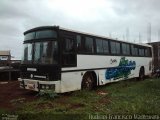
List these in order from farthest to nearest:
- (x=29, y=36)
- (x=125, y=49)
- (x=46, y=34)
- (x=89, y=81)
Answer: (x=125, y=49), (x=89, y=81), (x=29, y=36), (x=46, y=34)

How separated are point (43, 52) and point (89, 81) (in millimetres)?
3407

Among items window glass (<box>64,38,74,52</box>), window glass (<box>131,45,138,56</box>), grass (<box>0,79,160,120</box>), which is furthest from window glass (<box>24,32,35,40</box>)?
→ window glass (<box>131,45,138,56</box>)

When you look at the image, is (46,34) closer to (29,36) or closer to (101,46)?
(29,36)

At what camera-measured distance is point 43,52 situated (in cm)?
1177

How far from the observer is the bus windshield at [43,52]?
11586 mm

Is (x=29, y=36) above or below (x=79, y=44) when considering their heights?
above

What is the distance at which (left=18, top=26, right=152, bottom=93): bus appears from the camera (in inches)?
456

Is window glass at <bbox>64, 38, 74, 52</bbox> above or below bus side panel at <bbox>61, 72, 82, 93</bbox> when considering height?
above

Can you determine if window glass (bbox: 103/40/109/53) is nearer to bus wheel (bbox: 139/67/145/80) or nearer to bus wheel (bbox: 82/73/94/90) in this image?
bus wheel (bbox: 82/73/94/90)

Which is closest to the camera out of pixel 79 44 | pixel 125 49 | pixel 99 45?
pixel 79 44

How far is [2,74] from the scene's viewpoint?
2127 centimetres

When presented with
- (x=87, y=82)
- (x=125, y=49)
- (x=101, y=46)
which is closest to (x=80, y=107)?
(x=87, y=82)

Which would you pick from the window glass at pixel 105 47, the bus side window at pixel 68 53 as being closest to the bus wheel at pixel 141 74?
→ the window glass at pixel 105 47

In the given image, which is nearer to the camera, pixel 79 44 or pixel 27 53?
pixel 27 53
